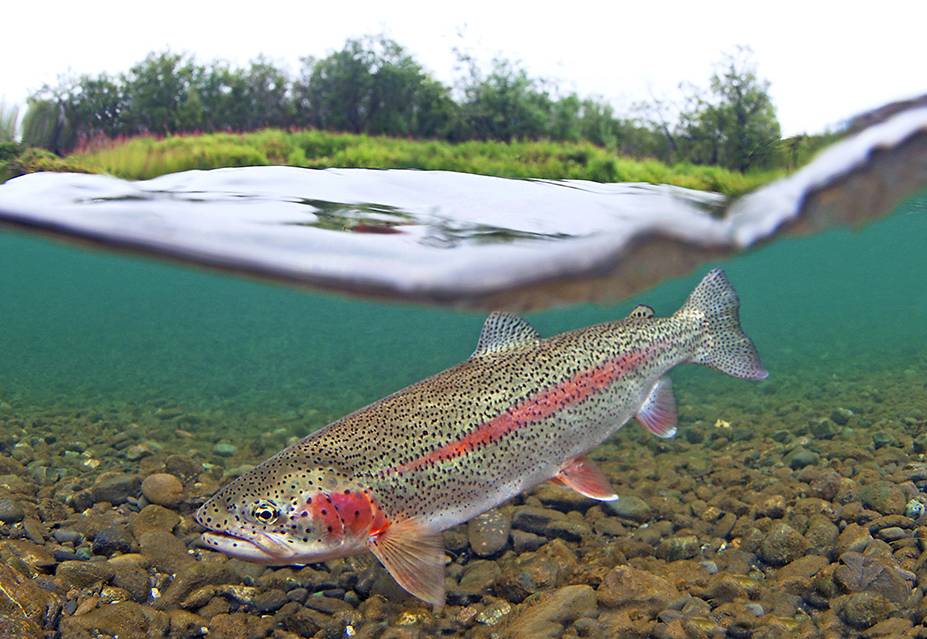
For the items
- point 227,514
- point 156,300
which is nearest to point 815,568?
point 227,514

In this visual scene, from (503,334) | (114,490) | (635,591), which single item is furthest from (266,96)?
(635,591)

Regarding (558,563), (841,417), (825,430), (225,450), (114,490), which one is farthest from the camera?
(841,417)

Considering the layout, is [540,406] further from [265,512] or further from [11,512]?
[11,512]

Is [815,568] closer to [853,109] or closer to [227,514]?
[853,109]

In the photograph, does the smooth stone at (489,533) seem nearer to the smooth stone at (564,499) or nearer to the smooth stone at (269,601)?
the smooth stone at (564,499)

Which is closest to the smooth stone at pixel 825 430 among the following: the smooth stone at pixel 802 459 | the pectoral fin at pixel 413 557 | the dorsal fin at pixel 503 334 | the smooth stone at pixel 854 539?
the smooth stone at pixel 802 459

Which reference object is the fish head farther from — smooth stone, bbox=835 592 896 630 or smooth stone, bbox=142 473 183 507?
smooth stone, bbox=835 592 896 630
